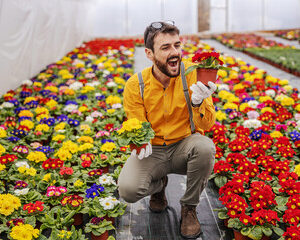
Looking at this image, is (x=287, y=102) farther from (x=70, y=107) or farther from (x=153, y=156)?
(x=70, y=107)

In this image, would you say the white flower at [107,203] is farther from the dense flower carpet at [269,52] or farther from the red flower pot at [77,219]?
the dense flower carpet at [269,52]

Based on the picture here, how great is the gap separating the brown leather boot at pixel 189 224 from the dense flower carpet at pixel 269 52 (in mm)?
5529

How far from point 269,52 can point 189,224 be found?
312 inches

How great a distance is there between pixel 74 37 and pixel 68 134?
283 inches

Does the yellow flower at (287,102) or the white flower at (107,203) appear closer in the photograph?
the white flower at (107,203)

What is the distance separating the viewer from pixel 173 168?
2.52 metres

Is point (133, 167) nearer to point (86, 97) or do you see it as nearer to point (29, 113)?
point (29, 113)

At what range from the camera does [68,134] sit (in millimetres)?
3906

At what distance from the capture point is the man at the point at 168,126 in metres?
2.30

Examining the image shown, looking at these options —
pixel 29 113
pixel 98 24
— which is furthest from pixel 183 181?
pixel 98 24

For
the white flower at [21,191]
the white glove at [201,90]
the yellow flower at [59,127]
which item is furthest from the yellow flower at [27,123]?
the white glove at [201,90]

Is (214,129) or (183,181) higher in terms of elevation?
(214,129)

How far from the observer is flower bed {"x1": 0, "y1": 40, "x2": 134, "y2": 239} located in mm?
2369

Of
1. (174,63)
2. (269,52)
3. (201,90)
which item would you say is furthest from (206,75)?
(269,52)
